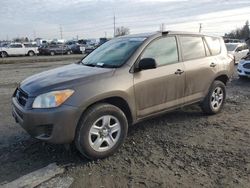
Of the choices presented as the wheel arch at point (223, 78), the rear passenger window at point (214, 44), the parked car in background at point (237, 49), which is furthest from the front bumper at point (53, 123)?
the parked car in background at point (237, 49)

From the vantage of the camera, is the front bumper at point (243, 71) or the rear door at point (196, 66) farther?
the front bumper at point (243, 71)

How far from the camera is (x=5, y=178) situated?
159 inches

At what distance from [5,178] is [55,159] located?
77 centimetres

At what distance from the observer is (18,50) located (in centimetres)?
3847

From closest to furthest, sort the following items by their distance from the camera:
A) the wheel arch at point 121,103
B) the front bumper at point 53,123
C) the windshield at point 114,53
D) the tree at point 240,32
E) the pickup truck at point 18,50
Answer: the front bumper at point 53,123
the wheel arch at point 121,103
the windshield at point 114,53
the pickup truck at point 18,50
the tree at point 240,32

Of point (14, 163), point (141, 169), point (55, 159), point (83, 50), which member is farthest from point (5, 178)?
point (83, 50)

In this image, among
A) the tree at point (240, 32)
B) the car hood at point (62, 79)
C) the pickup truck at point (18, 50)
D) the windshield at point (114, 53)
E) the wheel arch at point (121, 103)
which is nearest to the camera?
the car hood at point (62, 79)

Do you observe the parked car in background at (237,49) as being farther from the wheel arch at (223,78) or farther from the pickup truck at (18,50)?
the pickup truck at (18,50)

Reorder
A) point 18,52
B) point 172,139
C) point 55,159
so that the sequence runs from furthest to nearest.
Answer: point 18,52
point 172,139
point 55,159

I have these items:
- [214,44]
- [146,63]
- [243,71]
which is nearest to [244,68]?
[243,71]

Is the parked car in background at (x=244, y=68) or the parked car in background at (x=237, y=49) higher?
the parked car in background at (x=237, y=49)

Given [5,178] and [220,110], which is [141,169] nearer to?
[5,178]

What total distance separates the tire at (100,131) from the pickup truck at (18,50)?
35.7m

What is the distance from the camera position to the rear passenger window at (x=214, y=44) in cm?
660
